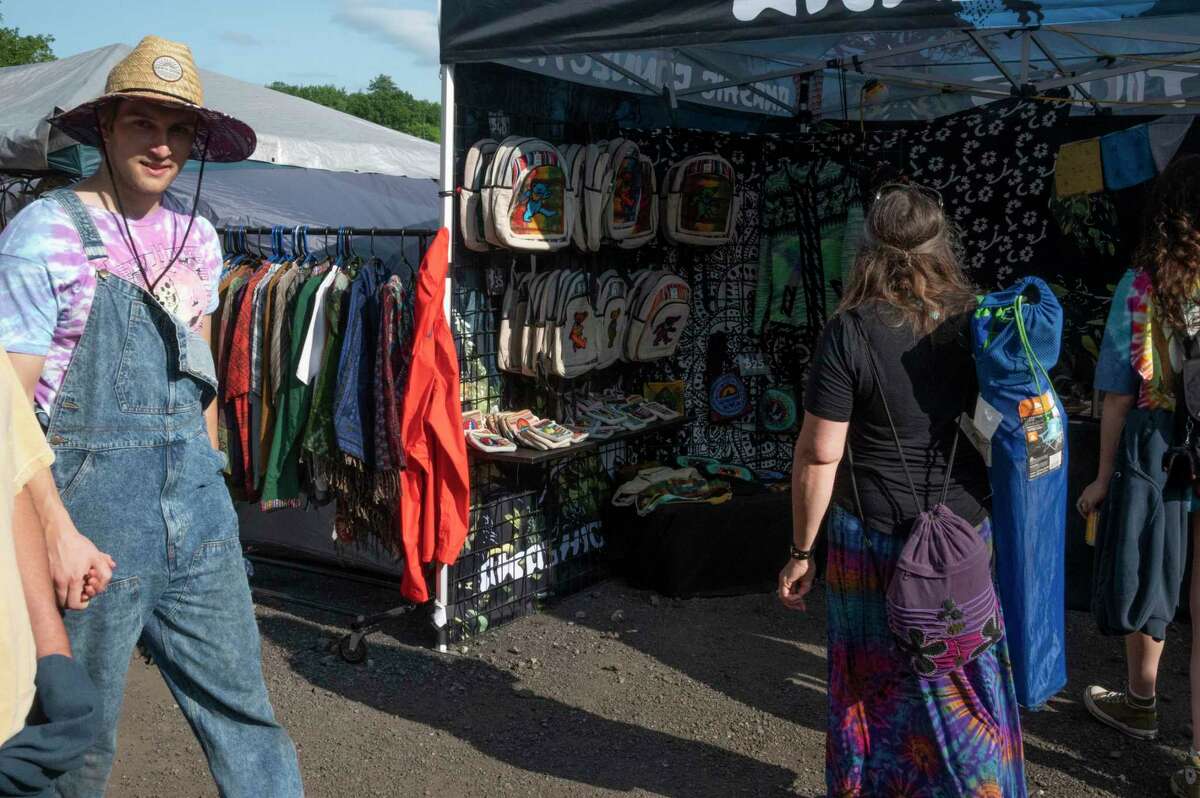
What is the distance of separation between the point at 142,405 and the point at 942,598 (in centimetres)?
189

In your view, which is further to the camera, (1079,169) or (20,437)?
(1079,169)

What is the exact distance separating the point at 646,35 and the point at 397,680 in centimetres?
269

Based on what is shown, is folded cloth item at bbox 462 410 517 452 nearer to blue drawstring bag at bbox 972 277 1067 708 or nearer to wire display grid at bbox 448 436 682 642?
wire display grid at bbox 448 436 682 642

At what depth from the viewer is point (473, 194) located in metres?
4.53

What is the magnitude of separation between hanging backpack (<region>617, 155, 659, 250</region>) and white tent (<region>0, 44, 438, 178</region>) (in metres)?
4.27

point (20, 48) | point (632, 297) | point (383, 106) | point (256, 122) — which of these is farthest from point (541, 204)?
point (383, 106)

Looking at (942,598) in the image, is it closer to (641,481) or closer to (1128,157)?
(641,481)

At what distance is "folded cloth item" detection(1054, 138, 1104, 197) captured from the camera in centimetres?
507

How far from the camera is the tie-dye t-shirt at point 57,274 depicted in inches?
85.4

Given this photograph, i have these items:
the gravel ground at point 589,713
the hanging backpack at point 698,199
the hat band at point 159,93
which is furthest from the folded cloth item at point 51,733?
the hanging backpack at point 698,199

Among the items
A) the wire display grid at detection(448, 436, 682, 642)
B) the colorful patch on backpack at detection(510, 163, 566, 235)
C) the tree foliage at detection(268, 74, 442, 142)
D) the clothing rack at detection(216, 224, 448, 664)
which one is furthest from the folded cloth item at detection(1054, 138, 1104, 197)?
the tree foliage at detection(268, 74, 442, 142)

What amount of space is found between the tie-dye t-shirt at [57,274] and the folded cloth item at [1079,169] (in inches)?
165

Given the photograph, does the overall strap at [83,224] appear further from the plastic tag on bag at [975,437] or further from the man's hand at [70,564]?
the plastic tag on bag at [975,437]

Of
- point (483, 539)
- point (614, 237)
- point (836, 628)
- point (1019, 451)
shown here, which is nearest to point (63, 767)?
point (836, 628)
